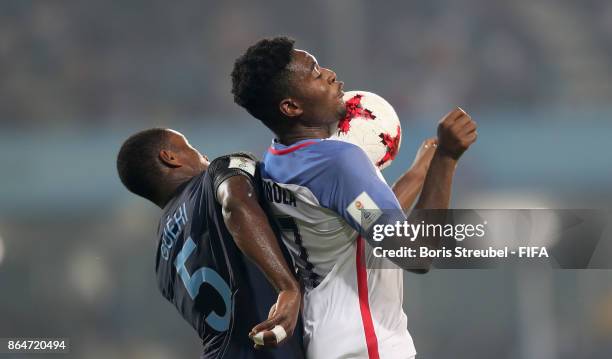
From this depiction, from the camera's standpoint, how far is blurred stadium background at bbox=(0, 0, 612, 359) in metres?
5.12

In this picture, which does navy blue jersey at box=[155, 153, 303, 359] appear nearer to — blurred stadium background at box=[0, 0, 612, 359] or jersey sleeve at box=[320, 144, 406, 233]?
jersey sleeve at box=[320, 144, 406, 233]

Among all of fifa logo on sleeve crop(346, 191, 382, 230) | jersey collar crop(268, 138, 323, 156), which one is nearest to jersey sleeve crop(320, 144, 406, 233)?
fifa logo on sleeve crop(346, 191, 382, 230)

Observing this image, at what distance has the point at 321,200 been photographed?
7.13 feet

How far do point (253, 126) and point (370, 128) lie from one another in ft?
11.8

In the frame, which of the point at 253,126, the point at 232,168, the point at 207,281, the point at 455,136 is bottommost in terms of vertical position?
the point at 207,281

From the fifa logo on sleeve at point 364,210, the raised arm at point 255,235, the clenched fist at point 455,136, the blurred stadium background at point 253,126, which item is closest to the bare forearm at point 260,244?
the raised arm at point 255,235

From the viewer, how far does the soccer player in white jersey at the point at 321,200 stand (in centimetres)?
221

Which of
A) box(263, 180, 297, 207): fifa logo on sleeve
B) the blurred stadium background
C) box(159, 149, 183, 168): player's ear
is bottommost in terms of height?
box(263, 180, 297, 207): fifa logo on sleeve

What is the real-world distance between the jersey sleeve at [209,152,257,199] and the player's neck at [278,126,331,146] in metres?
0.11

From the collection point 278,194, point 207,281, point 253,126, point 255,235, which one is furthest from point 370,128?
point 253,126

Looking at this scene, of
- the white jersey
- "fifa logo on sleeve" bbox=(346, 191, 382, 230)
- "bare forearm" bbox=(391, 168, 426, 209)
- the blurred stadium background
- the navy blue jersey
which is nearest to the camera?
"fifa logo on sleeve" bbox=(346, 191, 382, 230)

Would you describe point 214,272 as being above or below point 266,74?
below

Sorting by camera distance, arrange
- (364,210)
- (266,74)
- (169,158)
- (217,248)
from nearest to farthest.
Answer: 1. (364,210)
2. (266,74)
3. (217,248)
4. (169,158)

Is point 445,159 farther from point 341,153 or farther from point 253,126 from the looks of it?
point 253,126
